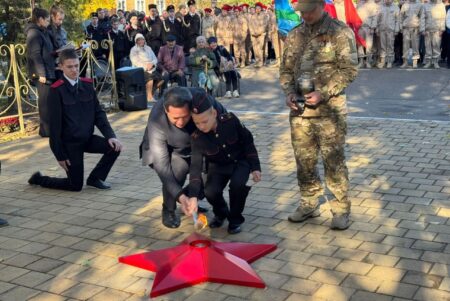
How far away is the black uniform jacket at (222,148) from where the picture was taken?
5.05 m

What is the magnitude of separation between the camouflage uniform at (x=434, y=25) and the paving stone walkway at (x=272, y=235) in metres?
9.34

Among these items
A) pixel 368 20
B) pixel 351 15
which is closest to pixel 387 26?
pixel 368 20

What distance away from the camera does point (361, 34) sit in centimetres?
1764

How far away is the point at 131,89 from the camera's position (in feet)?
39.7

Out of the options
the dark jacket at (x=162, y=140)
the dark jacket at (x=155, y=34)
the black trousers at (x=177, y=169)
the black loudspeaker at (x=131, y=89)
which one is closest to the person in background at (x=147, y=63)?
the black loudspeaker at (x=131, y=89)

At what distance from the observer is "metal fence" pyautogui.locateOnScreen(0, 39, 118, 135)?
34.1 feet

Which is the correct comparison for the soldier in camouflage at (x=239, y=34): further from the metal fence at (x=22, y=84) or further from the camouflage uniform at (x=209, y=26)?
the metal fence at (x=22, y=84)

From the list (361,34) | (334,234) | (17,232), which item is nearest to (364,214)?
(334,234)

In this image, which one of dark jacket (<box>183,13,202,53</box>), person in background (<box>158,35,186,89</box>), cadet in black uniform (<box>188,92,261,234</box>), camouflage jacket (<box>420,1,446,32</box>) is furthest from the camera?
dark jacket (<box>183,13,202,53</box>)

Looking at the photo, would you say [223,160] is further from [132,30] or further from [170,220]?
[132,30]

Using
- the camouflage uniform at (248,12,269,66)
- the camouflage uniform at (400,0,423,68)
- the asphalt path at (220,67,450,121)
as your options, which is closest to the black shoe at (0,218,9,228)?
the asphalt path at (220,67,450,121)

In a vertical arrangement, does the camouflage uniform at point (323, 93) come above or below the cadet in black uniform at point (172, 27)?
below

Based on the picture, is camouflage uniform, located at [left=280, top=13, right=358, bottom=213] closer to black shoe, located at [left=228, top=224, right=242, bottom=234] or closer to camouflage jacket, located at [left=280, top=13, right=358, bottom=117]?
camouflage jacket, located at [left=280, top=13, right=358, bottom=117]

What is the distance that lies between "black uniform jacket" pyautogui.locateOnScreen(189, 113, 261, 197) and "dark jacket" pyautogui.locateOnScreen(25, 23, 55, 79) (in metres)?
5.21
